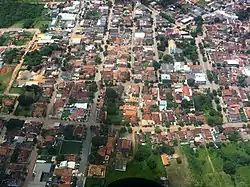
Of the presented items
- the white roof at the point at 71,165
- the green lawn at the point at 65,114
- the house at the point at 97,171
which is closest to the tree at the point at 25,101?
the green lawn at the point at 65,114

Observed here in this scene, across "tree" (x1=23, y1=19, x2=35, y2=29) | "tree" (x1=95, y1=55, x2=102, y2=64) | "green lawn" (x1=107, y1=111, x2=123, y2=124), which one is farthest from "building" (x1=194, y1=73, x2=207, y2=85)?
"tree" (x1=23, y1=19, x2=35, y2=29)

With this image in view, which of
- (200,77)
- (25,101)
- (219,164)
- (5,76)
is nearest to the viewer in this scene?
(219,164)

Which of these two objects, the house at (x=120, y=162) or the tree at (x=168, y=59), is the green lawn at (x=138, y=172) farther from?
the tree at (x=168, y=59)

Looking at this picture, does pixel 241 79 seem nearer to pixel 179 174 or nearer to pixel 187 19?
pixel 187 19

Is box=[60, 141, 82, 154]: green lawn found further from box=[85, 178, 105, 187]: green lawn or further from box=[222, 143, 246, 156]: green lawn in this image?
box=[222, 143, 246, 156]: green lawn

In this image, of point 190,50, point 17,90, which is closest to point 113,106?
point 17,90

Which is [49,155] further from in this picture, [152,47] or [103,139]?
[152,47]

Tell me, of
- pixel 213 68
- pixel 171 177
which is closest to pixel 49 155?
pixel 171 177
